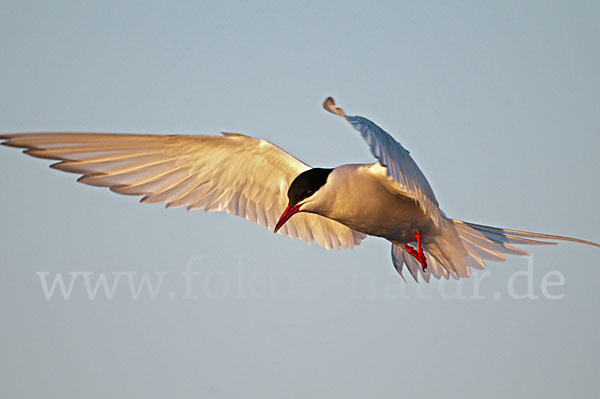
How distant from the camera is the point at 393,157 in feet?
16.0

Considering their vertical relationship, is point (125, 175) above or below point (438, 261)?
above

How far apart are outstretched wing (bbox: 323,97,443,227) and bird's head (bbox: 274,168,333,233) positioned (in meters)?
0.82

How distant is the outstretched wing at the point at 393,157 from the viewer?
14.8 ft

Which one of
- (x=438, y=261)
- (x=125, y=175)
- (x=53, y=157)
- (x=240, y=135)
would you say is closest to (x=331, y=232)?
(x=438, y=261)

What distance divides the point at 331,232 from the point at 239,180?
1.22m

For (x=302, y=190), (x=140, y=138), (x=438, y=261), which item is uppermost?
(x=140, y=138)

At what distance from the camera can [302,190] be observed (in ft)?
19.3

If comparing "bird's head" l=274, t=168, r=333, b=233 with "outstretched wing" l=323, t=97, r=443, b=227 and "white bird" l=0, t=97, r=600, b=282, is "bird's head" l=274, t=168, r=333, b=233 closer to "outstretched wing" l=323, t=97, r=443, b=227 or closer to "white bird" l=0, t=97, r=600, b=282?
"white bird" l=0, t=97, r=600, b=282

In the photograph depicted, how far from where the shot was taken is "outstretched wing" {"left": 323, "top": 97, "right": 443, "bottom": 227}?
4.51 m

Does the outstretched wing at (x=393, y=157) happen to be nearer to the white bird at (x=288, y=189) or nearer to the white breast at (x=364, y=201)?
the white bird at (x=288, y=189)

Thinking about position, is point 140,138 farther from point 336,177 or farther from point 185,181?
point 336,177

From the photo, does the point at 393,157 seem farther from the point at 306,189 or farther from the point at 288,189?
the point at 288,189

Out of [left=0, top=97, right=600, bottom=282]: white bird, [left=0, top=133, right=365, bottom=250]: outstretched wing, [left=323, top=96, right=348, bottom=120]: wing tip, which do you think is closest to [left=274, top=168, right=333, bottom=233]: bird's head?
[left=0, top=97, right=600, bottom=282]: white bird

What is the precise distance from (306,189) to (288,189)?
667 millimetres
